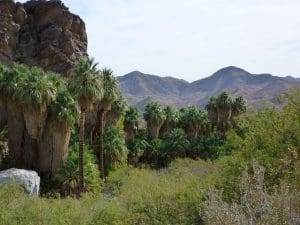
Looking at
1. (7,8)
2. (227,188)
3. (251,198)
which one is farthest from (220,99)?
(251,198)

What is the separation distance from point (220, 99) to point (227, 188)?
60.9 metres

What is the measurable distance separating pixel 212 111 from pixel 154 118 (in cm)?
1344

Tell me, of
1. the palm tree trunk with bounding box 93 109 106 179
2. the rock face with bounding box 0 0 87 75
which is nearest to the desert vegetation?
the palm tree trunk with bounding box 93 109 106 179

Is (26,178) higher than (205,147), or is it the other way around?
(205,147)

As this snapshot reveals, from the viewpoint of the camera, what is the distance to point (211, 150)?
80.6 meters

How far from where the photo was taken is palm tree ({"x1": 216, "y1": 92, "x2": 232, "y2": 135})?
3388 inches

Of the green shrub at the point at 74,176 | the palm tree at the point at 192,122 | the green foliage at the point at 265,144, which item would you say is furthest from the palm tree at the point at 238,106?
the green foliage at the point at 265,144

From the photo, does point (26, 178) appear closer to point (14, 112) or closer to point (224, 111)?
point (14, 112)

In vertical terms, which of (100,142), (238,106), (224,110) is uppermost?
(238,106)

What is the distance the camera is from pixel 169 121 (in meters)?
83.8

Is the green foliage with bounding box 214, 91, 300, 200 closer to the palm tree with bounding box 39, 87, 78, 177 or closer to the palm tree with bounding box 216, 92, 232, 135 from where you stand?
the palm tree with bounding box 39, 87, 78, 177

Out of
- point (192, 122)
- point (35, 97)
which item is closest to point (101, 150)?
point (35, 97)

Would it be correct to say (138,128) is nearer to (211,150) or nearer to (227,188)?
(211,150)

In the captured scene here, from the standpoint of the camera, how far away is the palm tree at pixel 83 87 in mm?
51031
